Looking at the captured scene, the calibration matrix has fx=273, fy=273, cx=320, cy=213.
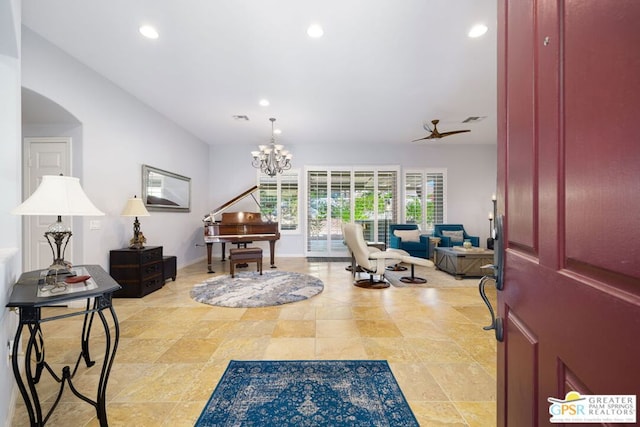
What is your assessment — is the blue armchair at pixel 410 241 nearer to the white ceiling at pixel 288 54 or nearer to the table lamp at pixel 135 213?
the white ceiling at pixel 288 54

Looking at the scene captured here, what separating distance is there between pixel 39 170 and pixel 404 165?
23.8 ft

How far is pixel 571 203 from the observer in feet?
1.90

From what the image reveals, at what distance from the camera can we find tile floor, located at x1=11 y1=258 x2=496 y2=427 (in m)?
1.73

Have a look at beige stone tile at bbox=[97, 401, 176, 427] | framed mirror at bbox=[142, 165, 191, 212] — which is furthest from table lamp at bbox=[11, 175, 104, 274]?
framed mirror at bbox=[142, 165, 191, 212]

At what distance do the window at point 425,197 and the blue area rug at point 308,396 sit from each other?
5892 mm

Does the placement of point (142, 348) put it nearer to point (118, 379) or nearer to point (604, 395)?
point (118, 379)

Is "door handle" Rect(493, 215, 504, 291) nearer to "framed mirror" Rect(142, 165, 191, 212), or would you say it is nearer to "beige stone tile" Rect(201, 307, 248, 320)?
"beige stone tile" Rect(201, 307, 248, 320)

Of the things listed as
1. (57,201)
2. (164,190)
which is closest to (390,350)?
(57,201)

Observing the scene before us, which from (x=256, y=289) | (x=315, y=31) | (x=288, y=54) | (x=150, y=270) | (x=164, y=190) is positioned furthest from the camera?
(x=164, y=190)

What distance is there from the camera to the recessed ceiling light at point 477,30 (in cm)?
274

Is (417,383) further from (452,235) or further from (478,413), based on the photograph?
(452,235)

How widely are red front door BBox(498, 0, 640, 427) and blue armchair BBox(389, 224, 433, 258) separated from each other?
5.78 m

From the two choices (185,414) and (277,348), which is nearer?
(185,414)

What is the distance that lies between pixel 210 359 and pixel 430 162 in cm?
717
